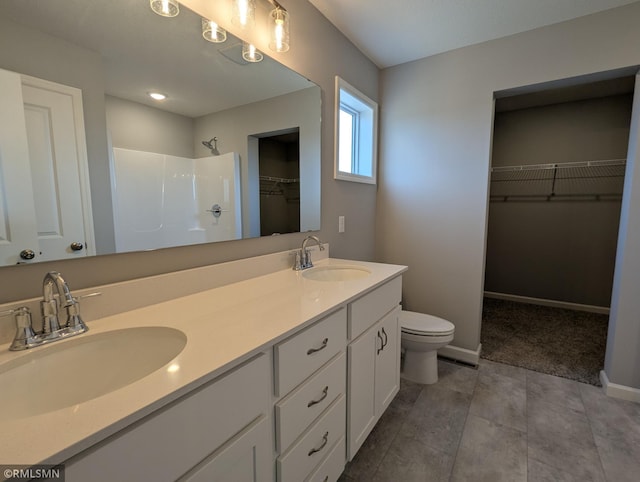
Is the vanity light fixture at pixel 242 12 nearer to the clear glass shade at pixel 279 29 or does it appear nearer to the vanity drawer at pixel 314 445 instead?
the clear glass shade at pixel 279 29

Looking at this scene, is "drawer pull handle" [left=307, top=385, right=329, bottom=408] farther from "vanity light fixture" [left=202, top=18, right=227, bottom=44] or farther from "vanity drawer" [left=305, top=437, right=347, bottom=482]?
"vanity light fixture" [left=202, top=18, right=227, bottom=44]

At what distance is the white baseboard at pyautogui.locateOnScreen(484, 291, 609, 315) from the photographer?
3.23 meters

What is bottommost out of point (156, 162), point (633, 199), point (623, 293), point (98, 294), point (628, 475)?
point (628, 475)

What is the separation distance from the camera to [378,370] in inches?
57.9

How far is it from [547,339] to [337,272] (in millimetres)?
2219

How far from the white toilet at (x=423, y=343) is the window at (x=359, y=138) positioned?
1.11 m

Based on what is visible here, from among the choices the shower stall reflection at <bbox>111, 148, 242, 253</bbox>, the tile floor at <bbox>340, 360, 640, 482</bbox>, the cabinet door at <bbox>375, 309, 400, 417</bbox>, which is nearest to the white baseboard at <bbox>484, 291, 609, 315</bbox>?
the tile floor at <bbox>340, 360, 640, 482</bbox>

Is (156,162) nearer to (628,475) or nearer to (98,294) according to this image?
(98,294)

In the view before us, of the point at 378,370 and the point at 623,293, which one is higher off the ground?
the point at 623,293

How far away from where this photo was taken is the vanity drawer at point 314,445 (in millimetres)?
897

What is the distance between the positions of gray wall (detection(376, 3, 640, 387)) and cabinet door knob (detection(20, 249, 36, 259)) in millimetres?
2225

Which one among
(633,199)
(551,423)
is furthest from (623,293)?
(551,423)

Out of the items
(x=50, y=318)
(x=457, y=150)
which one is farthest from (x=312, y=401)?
(x=457, y=150)

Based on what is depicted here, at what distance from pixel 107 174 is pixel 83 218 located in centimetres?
15
